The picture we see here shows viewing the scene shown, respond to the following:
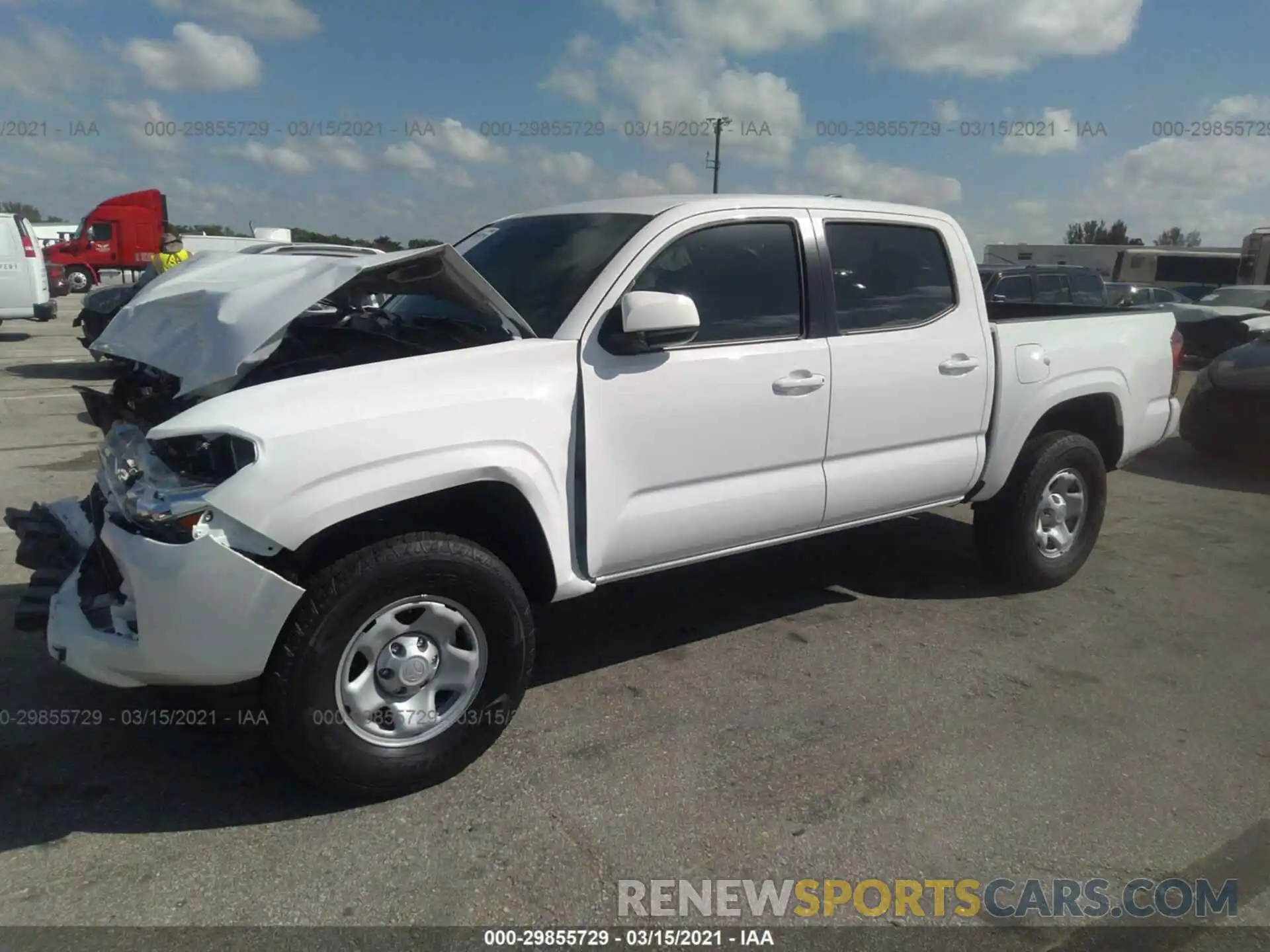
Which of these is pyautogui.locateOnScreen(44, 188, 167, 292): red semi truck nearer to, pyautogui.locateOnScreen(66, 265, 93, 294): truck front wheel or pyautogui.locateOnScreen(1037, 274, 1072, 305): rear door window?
pyautogui.locateOnScreen(66, 265, 93, 294): truck front wheel

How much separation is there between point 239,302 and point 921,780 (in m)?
2.83

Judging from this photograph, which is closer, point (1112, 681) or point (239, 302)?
point (239, 302)

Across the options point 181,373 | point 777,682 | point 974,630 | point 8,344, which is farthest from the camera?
point 8,344

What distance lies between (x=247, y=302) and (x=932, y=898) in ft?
9.24

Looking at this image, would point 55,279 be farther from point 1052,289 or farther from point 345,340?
point 345,340

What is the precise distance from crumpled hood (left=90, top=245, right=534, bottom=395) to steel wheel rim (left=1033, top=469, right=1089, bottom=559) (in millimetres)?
3147

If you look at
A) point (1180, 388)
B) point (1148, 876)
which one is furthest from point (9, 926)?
point (1180, 388)

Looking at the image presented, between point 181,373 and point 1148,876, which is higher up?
point 181,373

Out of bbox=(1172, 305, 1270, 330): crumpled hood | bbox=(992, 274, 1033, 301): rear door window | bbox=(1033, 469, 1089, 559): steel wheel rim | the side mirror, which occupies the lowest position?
bbox=(1033, 469, 1089, 559): steel wheel rim

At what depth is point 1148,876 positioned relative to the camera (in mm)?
2797

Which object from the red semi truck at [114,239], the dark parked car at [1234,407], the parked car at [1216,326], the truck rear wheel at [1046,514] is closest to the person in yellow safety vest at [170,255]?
the truck rear wheel at [1046,514]

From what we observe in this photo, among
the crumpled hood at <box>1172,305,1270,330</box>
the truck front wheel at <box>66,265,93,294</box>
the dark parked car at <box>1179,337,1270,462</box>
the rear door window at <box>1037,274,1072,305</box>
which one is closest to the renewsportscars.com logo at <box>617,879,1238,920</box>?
the dark parked car at <box>1179,337,1270,462</box>

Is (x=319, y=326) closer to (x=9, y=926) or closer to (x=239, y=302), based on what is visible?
(x=239, y=302)

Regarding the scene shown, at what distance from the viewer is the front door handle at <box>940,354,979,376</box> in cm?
439
